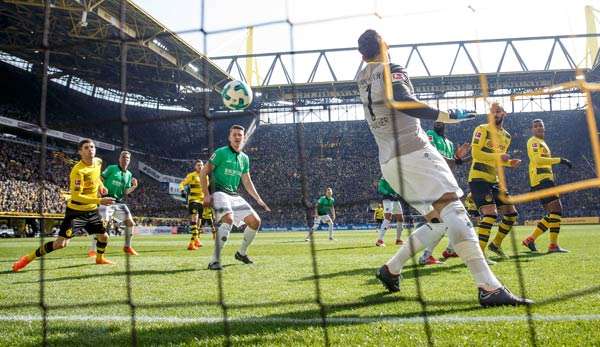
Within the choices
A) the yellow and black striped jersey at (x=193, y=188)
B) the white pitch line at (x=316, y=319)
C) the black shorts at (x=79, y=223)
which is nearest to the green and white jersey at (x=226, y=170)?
the black shorts at (x=79, y=223)

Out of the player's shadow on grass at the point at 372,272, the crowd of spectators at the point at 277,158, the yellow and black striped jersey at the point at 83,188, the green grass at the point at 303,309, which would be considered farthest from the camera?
the crowd of spectators at the point at 277,158

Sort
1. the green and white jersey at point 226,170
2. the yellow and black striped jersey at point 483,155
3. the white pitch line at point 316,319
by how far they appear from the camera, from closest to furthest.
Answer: the white pitch line at point 316,319 → the yellow and black striped jersey at point 483,155 → the green and white jersey at point 226,170

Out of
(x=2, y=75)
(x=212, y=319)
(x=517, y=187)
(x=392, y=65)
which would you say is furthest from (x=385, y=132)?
(x=2, y=75)

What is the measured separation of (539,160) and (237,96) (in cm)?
459

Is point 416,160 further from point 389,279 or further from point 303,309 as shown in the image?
point 303,309

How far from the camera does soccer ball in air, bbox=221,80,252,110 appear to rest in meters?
7.66

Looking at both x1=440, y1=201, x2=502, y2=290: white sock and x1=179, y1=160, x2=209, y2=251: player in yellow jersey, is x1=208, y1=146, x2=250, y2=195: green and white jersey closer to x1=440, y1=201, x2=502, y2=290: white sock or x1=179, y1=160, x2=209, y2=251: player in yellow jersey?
x1=440, y1=201, x2=502, y2=290: white sock

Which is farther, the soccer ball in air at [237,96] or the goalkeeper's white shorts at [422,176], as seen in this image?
the soccer ball in air at [237,96]

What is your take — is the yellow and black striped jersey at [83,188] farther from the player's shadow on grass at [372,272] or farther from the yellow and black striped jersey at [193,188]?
the yellow and black striped jersey at [193,188]

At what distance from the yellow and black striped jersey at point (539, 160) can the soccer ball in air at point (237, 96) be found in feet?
14.0

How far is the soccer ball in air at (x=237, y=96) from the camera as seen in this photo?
7.66 m

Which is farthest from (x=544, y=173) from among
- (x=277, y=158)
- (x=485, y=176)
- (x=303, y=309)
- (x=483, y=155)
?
(x=277, y=158)

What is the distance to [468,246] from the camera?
3172mm

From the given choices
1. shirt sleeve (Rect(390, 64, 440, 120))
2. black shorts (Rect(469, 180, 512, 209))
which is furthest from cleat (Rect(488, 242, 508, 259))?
shirt sleeve (Rect(390, 64, 440, 120))
